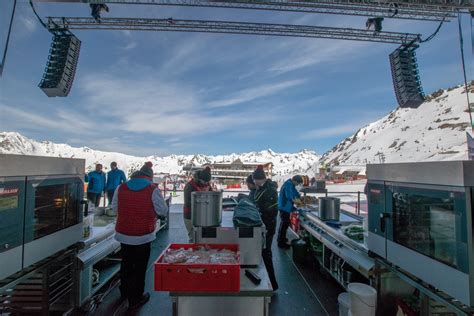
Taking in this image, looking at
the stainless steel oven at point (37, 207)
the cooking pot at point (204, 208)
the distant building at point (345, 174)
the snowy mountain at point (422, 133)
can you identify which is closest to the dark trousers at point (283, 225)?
the cooking pot at point (204, 208)

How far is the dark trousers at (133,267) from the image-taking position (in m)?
2.82

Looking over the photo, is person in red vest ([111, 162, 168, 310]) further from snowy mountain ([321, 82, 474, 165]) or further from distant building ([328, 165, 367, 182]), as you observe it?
snowy mountain ([321, 82, 474, 165])

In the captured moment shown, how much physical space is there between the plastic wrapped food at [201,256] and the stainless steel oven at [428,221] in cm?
125

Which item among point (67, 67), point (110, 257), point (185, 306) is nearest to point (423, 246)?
point (185, 306)

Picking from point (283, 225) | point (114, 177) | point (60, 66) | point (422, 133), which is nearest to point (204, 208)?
point (283, 225)

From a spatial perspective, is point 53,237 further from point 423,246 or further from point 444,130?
point 444,130

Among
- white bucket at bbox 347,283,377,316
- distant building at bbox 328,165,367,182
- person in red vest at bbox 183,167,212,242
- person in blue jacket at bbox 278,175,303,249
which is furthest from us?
distant building at bbox 328,165,367,182

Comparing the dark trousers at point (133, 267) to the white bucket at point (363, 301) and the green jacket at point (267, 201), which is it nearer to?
the green jacket at point (267, 201)

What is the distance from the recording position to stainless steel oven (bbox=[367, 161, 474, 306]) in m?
1.47

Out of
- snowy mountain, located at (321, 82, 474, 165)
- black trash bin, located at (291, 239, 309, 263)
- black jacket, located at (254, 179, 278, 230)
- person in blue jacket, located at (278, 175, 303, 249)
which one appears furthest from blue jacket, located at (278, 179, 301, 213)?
snowy mountain, located at (321, 82, 474, 165)

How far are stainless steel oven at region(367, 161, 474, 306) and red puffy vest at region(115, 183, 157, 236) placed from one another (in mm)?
2178

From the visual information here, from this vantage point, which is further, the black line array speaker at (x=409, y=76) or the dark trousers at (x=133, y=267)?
the black line array speaker at (x=409, y=76)

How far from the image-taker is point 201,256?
1.97 metres

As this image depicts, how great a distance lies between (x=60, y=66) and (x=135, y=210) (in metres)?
4.59
